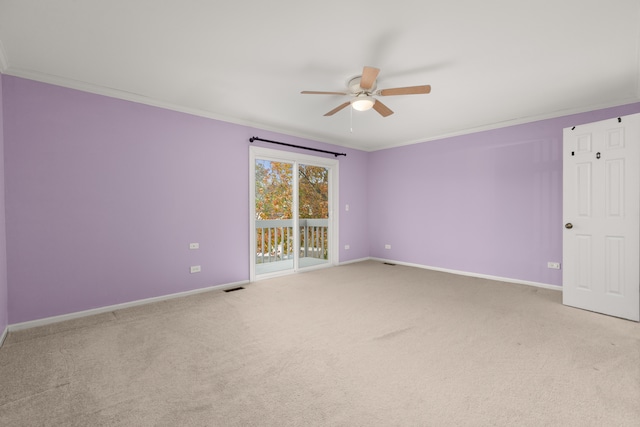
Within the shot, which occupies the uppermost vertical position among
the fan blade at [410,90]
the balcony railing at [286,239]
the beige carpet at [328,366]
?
the fan blade at [410,90]

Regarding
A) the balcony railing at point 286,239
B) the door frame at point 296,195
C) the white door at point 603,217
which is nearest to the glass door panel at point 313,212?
the balcony railing at point 286,239

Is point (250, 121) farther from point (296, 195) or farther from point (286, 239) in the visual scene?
point (286, 239)

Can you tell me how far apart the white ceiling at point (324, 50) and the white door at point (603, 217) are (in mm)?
617

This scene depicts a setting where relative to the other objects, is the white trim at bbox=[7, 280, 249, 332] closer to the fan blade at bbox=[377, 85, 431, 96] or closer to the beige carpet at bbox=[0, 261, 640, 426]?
the beige carpet at bbox=[0, 261, 640, 426]

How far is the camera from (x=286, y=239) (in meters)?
6.19

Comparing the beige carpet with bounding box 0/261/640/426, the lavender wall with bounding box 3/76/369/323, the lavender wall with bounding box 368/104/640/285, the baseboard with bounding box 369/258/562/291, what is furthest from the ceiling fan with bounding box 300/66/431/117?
the baseboard with bounding box 369/258/562/291

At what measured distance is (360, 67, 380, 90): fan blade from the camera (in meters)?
2.27

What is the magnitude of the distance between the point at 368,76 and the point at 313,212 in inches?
173

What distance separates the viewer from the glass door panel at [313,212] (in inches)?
250

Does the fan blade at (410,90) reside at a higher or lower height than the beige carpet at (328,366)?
higher

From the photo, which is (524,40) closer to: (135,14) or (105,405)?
(135,14)

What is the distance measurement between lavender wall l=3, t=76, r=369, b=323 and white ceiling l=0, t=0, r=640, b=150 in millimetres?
323

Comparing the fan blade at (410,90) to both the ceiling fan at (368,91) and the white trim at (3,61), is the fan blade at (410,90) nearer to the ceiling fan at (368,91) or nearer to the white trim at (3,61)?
the ceiling fan at (368,91)

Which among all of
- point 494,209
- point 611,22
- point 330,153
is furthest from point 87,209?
point 494,209
